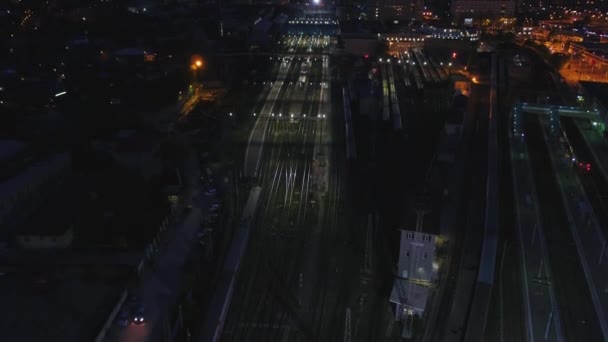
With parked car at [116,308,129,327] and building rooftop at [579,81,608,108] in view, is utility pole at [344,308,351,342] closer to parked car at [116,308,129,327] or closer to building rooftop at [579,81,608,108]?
parked car at [116,308,129,327]

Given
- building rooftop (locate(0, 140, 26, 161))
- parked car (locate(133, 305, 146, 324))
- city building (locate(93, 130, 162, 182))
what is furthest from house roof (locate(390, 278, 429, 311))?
building rooftop (locate(0, 140, 26, 161))

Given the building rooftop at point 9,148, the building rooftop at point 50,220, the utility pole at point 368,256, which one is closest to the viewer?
the utility pole at point 368,256

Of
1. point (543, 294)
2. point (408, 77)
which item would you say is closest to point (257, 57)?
point (408, 77)

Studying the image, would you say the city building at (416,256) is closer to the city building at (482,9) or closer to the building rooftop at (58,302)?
the building rooftop at (58,302)

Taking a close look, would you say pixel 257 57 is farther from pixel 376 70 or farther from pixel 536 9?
pixel 536 9

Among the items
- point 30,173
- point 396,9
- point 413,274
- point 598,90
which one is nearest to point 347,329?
point 413,274

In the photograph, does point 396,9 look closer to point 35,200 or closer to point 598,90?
point 598,90

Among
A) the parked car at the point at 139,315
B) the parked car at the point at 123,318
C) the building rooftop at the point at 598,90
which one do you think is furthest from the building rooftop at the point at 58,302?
the building rooftop at the point at 598,90
